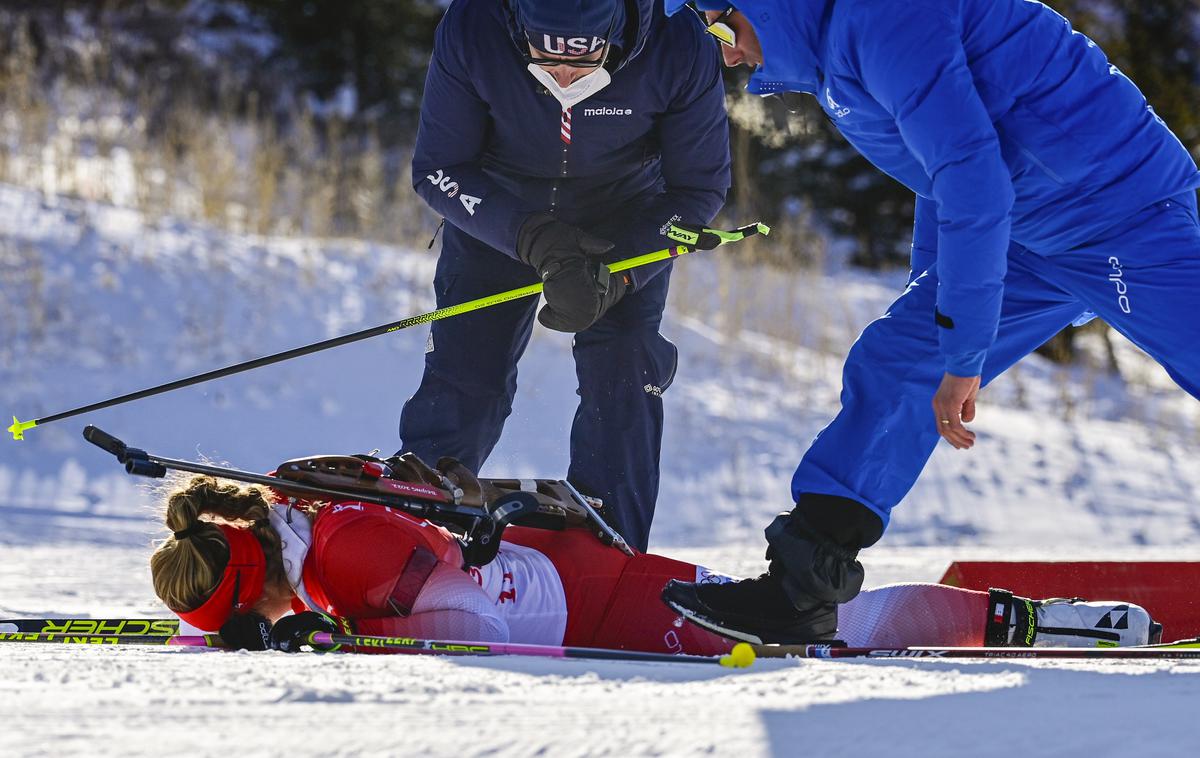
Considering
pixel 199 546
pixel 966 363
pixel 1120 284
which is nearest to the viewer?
pixel 966 363

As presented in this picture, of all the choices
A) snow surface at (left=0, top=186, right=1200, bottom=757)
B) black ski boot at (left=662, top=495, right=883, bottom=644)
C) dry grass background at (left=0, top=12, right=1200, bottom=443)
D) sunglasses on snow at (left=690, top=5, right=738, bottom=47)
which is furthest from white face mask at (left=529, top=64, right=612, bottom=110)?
dry grass background at (left=0, top=12, right=1200, bottom=443)

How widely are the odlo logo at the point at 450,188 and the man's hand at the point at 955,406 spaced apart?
156 centimetres

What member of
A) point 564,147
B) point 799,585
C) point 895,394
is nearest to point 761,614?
point 799,585

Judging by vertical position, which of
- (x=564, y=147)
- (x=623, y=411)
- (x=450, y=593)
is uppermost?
Result: (x=564, y=147)

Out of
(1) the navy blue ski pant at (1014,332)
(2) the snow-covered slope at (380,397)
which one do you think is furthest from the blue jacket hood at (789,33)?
(2) the snow-covered slope at (380,397)

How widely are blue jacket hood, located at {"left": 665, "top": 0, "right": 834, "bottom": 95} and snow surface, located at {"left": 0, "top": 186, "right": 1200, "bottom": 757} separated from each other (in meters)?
1.22

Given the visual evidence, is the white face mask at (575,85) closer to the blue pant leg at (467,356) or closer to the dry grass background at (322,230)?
the blue pant leg at (467,356)

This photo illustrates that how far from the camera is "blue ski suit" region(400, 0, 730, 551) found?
381 cm

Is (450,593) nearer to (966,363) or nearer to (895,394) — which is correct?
(895,394)

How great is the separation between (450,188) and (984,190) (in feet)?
5.75

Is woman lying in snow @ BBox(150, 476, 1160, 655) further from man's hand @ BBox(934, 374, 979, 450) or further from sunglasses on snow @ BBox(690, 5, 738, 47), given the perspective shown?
sunglasses on snow @ BBox(690, 5, 738, 47)

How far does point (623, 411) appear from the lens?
4.04m

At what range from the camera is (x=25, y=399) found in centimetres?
729

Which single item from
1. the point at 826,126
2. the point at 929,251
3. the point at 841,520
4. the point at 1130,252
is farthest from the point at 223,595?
the point at 826,126
